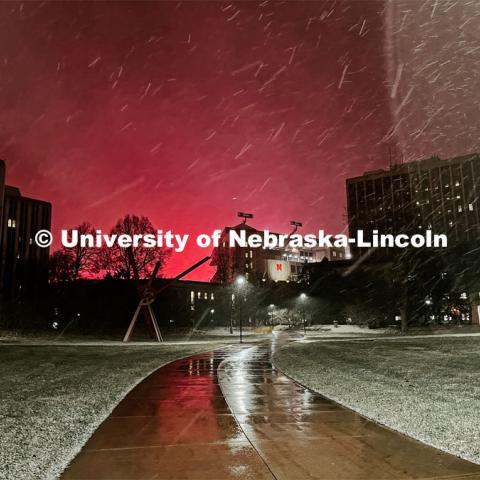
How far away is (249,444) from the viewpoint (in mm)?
7121

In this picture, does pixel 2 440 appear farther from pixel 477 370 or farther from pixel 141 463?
pixel 477 370

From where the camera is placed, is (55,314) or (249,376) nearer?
(249,376)

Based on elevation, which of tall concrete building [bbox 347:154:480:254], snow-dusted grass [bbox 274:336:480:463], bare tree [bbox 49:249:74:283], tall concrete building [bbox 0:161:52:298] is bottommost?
snow-dusted grass [bbox 274:336:480:463]

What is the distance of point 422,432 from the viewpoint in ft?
25.3

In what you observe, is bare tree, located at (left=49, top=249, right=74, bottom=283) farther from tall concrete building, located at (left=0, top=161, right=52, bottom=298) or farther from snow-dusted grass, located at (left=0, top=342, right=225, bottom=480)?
snow-dusted grass, located at (left=0, top=342, right=225, bottom=480)

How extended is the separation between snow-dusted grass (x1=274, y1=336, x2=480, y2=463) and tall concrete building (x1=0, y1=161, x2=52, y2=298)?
249 ft

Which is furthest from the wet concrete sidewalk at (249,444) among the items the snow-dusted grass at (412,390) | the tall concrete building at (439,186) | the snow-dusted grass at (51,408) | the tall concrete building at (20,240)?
the tall concrete building at (439,186)

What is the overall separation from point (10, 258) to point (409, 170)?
338ft

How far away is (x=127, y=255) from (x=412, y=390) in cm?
4923

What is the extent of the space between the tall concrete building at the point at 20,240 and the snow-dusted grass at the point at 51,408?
239 feet

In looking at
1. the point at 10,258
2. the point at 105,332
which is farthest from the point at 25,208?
the point at 105,332

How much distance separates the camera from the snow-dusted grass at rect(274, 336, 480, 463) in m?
7.77

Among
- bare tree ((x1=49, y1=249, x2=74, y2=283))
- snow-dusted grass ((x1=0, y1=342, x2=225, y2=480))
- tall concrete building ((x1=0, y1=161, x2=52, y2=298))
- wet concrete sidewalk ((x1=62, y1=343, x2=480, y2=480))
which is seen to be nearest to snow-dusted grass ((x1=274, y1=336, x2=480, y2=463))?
wet concrete sidewalk ((x1=62, y1=343, x2=480, y2=480))

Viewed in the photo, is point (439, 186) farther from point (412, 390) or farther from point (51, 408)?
point (51, 408)
